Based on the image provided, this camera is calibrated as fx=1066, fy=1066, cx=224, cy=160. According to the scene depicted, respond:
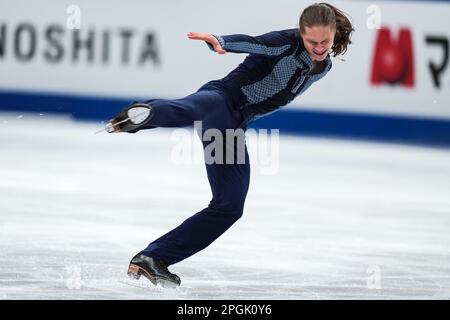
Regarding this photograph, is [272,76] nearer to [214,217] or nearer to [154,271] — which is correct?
[214,217]

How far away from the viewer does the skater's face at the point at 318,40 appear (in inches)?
169

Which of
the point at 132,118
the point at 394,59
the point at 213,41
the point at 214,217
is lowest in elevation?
the point at 214,217

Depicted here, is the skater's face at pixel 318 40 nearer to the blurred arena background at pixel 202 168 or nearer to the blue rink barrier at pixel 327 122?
the blurred arena background at pixel 202 168

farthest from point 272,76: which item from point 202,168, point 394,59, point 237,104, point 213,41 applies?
point 394,59

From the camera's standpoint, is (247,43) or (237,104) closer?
(247,43)

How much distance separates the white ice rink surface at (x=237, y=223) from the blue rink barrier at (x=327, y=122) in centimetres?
67

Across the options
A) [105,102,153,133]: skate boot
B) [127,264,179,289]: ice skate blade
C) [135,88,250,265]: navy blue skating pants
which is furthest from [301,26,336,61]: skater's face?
[127,264,179,289]: ice skate blade

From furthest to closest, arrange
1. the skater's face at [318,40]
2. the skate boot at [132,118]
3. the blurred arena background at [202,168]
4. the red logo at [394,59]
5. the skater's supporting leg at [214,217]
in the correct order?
1. the red logo at [394,59]
2. the blurred arena background at [202,168]
3. the skater's supporting leg at [214,217]
4. the skater's face at [318,40]
5. the skate boot at [132,118]

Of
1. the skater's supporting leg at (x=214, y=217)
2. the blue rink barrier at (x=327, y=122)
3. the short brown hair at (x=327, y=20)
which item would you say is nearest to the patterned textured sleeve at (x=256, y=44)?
the short brown hair at (x=327, y=20)

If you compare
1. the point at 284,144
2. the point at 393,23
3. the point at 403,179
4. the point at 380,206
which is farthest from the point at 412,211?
the point at 393,23

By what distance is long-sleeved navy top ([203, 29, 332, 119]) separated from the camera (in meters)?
4.38

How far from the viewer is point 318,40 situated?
14.1ft

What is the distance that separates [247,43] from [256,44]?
54mm
